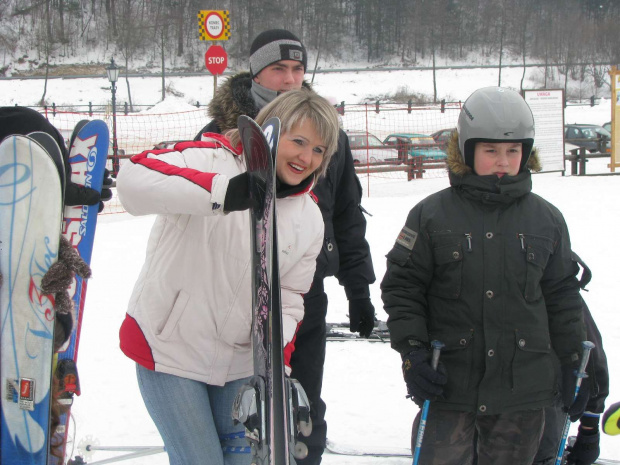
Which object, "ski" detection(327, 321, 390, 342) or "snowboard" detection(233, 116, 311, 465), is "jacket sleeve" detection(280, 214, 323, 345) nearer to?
"snowboard" detection(233, 116, 311, 465)

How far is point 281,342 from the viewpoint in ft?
4.68

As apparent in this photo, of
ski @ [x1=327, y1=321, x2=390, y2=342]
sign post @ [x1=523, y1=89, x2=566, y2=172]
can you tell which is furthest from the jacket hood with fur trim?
sign post @ [x1=523, y1=89, x2=566, y2=172]

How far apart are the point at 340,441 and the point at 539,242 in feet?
4.84

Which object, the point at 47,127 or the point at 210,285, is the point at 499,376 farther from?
A: the point at 47,127

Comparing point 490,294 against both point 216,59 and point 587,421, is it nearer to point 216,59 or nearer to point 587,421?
point 587,421

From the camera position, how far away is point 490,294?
1865mm

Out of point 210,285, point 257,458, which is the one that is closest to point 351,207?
point 210,285

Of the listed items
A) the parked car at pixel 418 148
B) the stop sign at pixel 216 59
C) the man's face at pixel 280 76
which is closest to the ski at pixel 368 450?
the man's face at pixel 280 76

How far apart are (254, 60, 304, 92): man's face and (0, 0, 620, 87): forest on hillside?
140 ft

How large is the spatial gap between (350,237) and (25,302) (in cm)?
112

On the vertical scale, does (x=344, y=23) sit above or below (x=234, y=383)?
above

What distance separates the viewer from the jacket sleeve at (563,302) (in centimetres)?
192

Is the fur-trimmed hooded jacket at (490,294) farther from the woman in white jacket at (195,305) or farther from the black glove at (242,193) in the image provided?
the black glove at (242,193)

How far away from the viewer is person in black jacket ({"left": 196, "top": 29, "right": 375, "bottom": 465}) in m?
2.12
